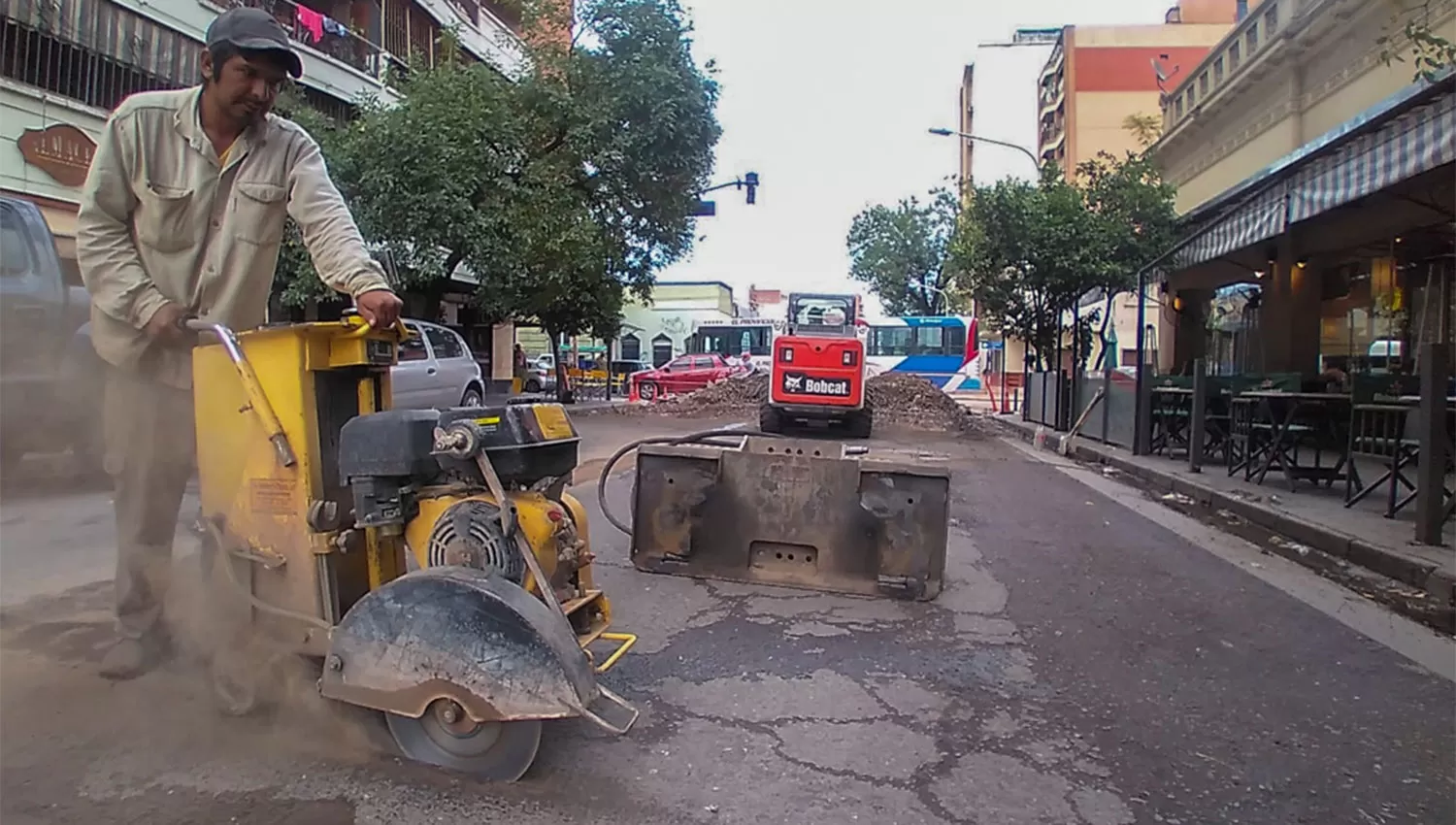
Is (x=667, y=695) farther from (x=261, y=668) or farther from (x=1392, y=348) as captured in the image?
(x=1392, y=348)

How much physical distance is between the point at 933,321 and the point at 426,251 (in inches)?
1072

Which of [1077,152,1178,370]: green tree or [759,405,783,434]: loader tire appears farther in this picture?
[759,405,783,434]: loader tire

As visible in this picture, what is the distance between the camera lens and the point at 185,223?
3193 millimetres

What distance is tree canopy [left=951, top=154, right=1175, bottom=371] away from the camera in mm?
16359

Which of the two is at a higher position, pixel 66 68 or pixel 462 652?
pixel 66 68

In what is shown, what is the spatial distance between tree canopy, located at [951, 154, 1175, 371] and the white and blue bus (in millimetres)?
22534

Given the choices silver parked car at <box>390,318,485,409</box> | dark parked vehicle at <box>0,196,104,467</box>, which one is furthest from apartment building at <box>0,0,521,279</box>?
dark parked vehicle at <box>0,196,104,467</box>

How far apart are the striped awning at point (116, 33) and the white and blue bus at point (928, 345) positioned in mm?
28642

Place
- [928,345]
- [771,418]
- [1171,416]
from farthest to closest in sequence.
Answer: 1. [928,345]
2. [771,418]
3. [1171,416]

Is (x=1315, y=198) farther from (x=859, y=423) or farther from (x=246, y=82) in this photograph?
(x=246, y=82)

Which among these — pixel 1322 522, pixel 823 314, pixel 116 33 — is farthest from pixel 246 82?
pixel 116 33

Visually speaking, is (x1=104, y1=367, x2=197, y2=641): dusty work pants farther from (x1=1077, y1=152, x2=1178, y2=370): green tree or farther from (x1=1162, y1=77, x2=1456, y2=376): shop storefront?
(x1=1077, y1=152, x2=1178, y2=370): green tree

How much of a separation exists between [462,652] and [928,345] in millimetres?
39496

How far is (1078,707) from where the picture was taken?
3562 mm
